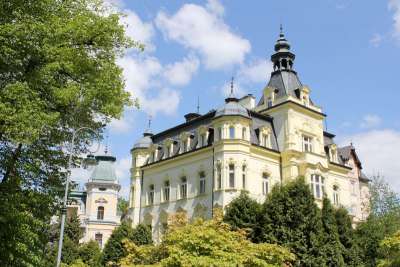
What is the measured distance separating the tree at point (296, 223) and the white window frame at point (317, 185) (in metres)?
10.7

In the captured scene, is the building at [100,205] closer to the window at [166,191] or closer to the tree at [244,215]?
the window at [166,191]

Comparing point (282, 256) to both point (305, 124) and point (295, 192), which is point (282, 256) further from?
point (305, 124)

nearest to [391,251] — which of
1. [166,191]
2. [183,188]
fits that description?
[183,188]

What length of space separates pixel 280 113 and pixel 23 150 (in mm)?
29313

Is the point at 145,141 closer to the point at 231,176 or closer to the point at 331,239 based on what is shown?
the point at 231,176

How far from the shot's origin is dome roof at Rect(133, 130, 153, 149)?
5053 cm

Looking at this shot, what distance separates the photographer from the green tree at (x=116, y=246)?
128 feet

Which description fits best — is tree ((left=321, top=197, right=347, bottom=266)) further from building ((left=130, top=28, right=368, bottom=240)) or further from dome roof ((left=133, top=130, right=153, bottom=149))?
dome roof ((left=133, top=130, right=153, bottom=149))

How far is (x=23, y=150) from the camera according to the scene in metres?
18.2

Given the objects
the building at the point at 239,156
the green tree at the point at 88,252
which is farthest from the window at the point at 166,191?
the green tree at the point at 88,252

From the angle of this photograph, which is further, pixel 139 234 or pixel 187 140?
pixel 187 140

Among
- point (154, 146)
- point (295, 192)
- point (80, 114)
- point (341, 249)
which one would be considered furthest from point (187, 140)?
point (80, 114)

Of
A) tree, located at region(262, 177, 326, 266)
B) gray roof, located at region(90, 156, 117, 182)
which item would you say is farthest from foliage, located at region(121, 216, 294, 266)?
gray roof, located at region(90, 156, 117, 182)

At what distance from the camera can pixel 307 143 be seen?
43.9 m
